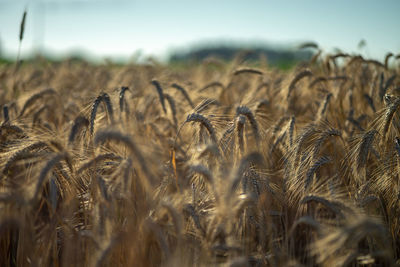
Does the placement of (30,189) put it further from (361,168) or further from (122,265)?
(361,168)

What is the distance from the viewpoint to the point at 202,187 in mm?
2312

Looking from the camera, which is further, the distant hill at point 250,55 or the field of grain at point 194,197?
the distant hill at point 250,55

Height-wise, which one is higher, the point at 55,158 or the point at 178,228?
the point at 55,158

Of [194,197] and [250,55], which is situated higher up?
[250,55]

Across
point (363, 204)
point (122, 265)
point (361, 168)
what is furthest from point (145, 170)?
point (361, 168)

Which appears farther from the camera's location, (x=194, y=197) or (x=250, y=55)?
(x=250, y=55)

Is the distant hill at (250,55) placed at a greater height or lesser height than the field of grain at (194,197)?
greater

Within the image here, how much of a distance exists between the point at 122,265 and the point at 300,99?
145 inches

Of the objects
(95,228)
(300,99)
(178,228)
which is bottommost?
(95,228)

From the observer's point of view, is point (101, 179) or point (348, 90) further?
point (348, 90)

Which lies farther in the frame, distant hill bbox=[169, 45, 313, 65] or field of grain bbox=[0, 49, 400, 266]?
distant hill bbox=[169, 45, 313, 65]

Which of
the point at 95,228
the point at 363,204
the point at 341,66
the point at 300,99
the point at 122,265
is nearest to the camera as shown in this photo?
the point at 95,228

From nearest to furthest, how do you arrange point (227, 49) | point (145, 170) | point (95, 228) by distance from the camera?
point (145, 170)
point (95, 228)
point (227, 49)

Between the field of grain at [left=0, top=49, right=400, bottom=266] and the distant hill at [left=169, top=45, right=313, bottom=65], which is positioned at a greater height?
the distant hill at [left=169, top=45, right=313, bottom=65]
